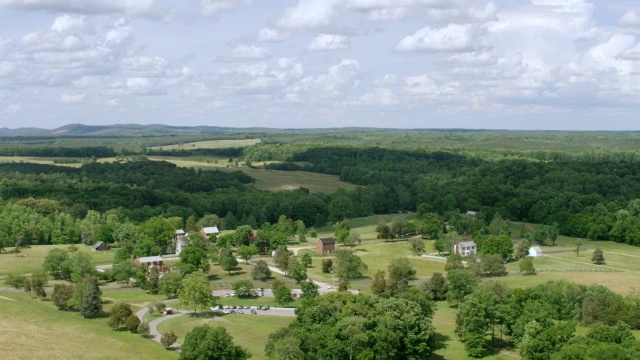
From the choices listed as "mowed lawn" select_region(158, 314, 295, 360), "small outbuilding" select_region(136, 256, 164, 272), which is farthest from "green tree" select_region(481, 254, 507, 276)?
"small outbuilding" select_region(136, 256, 164, 272)

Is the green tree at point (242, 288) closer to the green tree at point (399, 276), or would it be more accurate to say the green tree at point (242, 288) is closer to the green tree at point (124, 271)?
the green tree at point (124, 271)

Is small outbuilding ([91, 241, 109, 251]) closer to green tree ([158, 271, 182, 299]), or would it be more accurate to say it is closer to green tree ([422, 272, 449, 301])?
green tree ([158, 271, 182, 299])

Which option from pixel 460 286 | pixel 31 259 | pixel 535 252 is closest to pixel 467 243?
pixel 535 252

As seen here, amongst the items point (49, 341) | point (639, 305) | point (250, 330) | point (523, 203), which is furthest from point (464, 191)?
point (49, 341)

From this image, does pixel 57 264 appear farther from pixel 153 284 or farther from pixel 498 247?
pixel 498 247

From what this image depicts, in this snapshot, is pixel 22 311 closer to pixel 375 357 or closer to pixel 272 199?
pixel 375 357

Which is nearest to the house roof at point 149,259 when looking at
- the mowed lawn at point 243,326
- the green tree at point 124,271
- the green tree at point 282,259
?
the green tree at point 124,271
